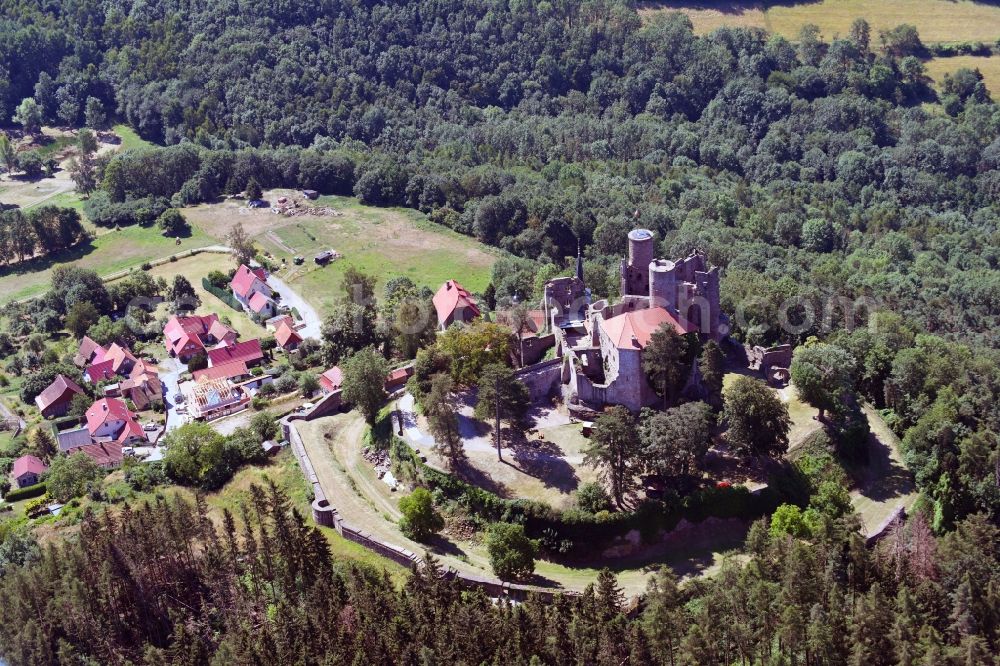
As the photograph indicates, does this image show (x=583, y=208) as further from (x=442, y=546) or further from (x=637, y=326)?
(x=442, y=546)

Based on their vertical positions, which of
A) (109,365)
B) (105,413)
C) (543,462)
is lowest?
(109,365)

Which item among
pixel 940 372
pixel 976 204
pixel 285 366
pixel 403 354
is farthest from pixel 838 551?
pixel 976 204

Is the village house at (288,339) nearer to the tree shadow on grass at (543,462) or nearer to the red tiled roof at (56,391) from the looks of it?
the red tiled roof at (56,391)

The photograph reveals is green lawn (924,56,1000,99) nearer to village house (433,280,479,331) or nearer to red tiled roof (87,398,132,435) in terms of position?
village house (433,280,479,331)

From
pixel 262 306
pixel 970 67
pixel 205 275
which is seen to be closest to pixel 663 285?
pixel 262 306

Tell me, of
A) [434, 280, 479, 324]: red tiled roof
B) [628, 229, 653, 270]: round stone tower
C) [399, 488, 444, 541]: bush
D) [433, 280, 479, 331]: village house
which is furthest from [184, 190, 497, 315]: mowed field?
[399, 488, 444, 541]: bush

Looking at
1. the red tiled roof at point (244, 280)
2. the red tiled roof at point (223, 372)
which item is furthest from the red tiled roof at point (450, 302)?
the red tiled roof at point (244, 280)

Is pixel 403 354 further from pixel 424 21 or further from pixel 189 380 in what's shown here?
pixel 424 21
